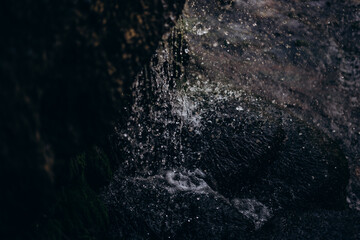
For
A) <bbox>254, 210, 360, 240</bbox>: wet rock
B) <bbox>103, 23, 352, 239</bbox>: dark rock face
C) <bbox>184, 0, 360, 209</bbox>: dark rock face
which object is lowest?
<bbox>254, 210, 360, 240</bbox>: wet rock

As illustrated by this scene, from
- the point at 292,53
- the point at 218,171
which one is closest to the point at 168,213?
the point at 218,171

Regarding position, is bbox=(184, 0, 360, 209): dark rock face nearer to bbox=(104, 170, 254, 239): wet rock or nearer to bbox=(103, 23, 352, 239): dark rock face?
bbox=(103, 23, 352, 239): dark rock face

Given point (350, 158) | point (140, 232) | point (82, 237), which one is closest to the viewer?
point (82, 237)

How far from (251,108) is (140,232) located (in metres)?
1.42

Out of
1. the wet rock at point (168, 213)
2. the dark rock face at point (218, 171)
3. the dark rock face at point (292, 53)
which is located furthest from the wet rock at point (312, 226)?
the dark rock face at point (292, 53)

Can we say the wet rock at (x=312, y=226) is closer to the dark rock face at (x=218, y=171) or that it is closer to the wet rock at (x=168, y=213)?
the dark rock face at (x=218, y=171)

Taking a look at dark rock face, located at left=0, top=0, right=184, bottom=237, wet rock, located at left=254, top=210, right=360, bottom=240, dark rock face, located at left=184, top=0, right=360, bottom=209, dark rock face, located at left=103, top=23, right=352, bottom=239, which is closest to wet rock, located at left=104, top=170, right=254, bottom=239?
dark rock face, located at left=103, top=23, right=352, bottom=239

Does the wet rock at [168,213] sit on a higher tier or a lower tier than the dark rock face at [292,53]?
lower

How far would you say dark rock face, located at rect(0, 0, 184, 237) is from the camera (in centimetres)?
75

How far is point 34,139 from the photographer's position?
84 centimetres

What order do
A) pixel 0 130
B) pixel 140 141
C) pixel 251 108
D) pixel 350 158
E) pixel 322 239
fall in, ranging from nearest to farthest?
pixel 0 130 < pixel 322 239 < pixel 140 141 < pixel 251 108 < pixel 350 158

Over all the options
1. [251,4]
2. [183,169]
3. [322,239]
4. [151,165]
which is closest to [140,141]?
[151,165]

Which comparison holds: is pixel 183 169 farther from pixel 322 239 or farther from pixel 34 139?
pixel 34 139

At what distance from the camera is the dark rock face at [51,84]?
0.75 meters
